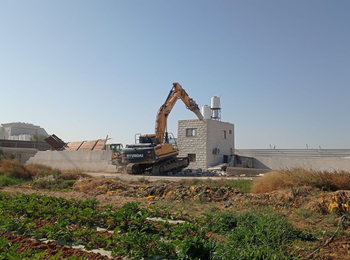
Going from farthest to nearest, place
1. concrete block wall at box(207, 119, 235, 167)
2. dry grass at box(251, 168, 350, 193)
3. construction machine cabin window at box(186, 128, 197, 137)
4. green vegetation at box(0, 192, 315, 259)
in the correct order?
construction machine cabin window at box(186, 128, 197, 137)
concrete block wall at box(207, 119, 235, 167)
dry grass at box(251, 168, 350, 193)
green vegetation at box(0, 192, 315, 259)

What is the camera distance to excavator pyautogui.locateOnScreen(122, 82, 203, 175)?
23.8 m

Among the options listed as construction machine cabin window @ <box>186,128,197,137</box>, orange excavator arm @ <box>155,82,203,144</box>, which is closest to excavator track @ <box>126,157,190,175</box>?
orange excavator arm @ <box>155,82,203,144</box>

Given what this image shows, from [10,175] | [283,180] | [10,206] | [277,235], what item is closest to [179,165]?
[10,175]

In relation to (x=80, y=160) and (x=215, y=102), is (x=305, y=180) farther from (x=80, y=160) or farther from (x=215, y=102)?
(x=215, y=102)

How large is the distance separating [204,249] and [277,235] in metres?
1.34

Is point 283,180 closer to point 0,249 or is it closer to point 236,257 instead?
point 236,257

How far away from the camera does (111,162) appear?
29875mm

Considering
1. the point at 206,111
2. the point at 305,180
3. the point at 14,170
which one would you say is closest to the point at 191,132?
the point at 206,111

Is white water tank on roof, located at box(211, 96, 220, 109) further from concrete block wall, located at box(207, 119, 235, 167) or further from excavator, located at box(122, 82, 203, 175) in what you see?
excavator, located at box(122, 82, 203, 175)

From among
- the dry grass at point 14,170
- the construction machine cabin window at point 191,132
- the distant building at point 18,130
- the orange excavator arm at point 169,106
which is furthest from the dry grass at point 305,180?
the distant building at point 18,130

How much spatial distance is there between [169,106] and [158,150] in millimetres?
4257

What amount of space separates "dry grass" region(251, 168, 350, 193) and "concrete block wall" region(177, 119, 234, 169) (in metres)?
18.9

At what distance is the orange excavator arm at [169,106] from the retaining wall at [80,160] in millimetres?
6512

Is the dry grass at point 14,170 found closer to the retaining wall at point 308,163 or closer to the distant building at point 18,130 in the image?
the retaining wall at point 308,163
